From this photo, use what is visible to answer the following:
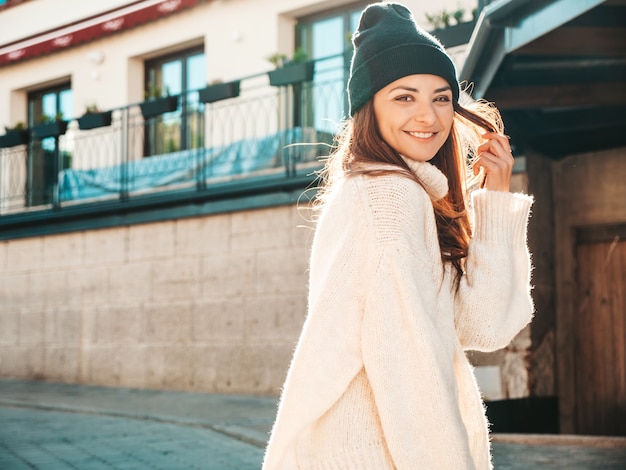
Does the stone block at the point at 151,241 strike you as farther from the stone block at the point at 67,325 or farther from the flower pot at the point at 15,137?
the flower pot at the point at 15,137

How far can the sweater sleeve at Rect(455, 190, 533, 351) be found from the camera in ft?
6.45

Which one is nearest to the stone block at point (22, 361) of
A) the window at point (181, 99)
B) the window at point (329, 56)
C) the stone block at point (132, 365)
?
the stone block at point (132, 365)

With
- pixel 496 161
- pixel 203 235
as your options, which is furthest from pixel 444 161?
pixel 203 235

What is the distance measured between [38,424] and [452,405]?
23.8 ft

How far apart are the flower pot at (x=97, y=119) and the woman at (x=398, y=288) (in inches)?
422

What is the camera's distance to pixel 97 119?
1242 cm

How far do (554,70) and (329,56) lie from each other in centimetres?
341

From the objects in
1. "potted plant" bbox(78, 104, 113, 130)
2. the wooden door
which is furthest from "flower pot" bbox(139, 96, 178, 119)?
the wooden door

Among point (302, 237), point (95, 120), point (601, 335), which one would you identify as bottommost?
point (601, 335)

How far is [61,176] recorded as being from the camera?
13320 millimetres

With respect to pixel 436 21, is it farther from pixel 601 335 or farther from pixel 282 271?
pixel 601 335

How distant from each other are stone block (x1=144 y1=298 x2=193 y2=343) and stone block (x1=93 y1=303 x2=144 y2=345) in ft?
0.49

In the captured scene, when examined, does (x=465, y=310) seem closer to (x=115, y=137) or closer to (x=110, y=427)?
(x=110, y=427)

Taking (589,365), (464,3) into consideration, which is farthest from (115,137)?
(589,365)
